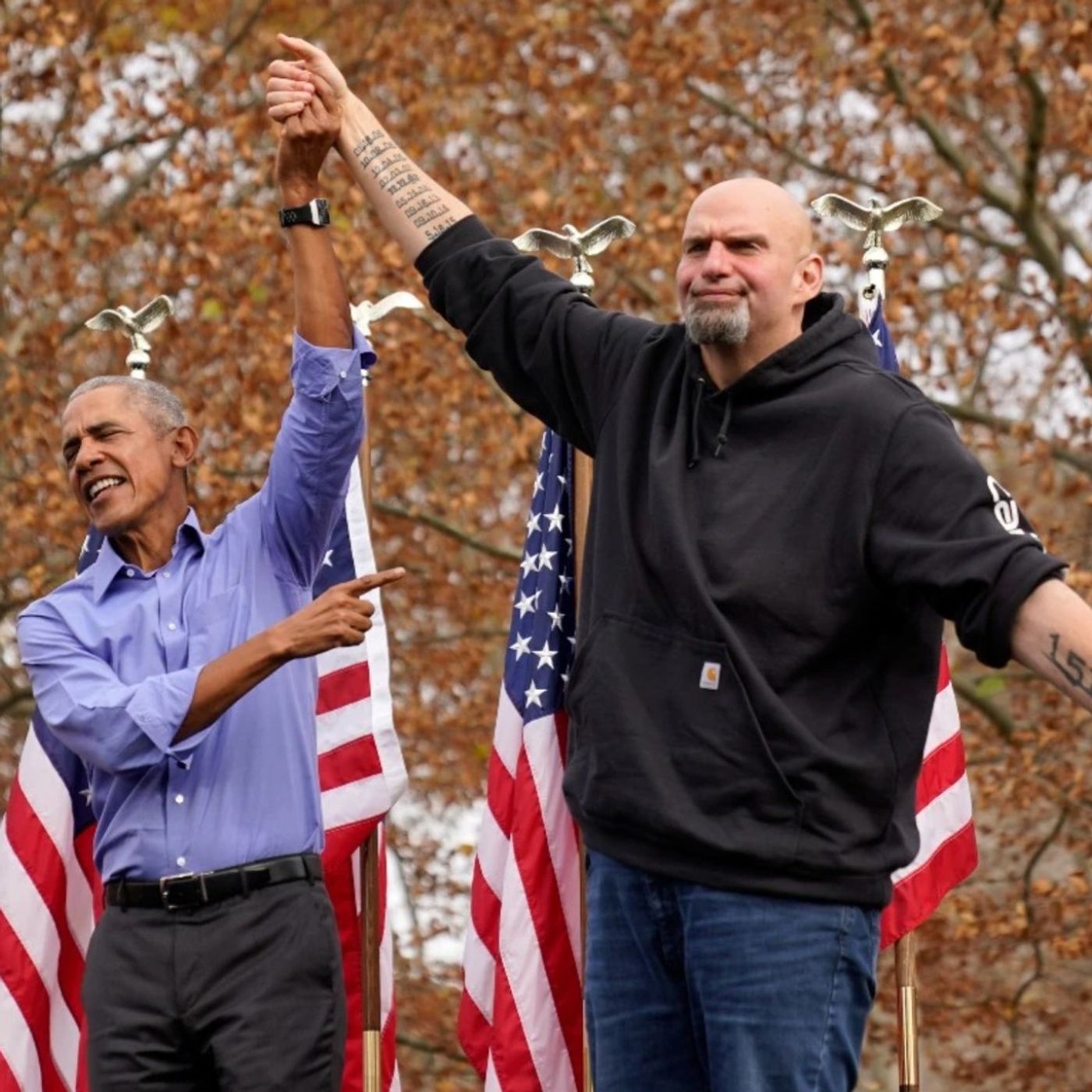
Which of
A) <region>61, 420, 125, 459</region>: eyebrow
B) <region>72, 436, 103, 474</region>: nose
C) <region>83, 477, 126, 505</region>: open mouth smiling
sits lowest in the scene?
<region>83, 477, 126, 505</region>: open mouth smiling

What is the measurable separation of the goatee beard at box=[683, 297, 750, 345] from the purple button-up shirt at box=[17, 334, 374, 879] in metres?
1.01

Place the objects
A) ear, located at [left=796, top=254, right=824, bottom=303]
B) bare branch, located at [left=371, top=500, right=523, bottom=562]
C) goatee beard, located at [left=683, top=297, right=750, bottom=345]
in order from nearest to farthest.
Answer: goatee beard, located at [left=683, top=297, right=750, bottom=345]
ear, located at [left=796, top=254, right=824, bottom=303]
bare branch, located at [left=371, top=500, right=523, bottom=562]

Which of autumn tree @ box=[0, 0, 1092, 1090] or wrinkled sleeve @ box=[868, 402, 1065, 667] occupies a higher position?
autumn tree @ box=[0, 0, 1092, 1090]

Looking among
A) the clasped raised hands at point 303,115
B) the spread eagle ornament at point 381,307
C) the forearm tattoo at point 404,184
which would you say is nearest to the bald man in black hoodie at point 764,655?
the forearm tattoo at point 404,184

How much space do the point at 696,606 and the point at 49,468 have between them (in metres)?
7.88

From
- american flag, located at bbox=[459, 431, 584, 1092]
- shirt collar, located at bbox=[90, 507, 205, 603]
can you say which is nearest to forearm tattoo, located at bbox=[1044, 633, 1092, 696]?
shirt collar, located at bbox=[90, 507, 205, 603]

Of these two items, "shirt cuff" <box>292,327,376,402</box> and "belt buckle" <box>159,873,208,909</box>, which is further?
"shirt cuff" <box>292,327,376,402</box>

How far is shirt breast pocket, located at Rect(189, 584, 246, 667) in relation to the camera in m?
4.88

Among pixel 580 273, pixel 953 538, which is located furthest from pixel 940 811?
pixel 953 538

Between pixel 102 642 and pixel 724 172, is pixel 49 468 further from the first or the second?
pixel 102 642

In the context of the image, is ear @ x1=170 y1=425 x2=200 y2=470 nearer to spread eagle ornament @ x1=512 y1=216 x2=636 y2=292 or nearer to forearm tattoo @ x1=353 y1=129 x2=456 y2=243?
forearm tattoo @ x1=353 y1=129 x2=456 y2=243

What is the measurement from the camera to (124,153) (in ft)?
42.6

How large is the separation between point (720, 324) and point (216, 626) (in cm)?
145

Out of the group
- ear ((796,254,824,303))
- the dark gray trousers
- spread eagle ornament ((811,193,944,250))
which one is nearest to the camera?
ear ((796,254,824,303))
